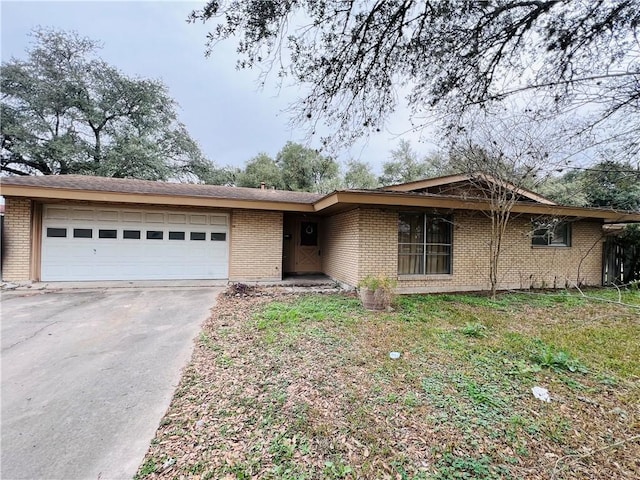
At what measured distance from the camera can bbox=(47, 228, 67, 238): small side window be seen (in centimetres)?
843

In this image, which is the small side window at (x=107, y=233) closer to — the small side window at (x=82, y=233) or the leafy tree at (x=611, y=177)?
the small side window at (x=82, y=233)

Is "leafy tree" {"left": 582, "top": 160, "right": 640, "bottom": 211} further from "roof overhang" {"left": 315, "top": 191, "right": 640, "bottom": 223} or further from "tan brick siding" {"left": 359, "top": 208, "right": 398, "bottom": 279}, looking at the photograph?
"tan brick siding" {"left": 359, "top": 208, "right": 398, "bottom": 279}

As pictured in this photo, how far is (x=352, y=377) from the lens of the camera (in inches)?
133

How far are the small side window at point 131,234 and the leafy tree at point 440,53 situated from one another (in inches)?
292

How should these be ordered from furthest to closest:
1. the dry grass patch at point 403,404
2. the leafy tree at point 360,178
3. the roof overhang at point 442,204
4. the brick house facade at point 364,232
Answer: the leafy tree at point 360,178 < the brick house facade at point 364,232 < the roof overhang at point 442,204 < the dry grass patch at point 403,404

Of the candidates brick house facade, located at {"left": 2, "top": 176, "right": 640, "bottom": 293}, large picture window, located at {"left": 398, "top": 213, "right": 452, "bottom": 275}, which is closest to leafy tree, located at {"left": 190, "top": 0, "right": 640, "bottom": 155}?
brick house facade, located at {"left": 2, "top": 176, "right": 640, "bottom": 293}

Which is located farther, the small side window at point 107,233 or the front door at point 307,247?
the front door at point 307,247

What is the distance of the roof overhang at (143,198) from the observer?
755cm

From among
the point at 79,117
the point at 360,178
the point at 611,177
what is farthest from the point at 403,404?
the point at 79,117

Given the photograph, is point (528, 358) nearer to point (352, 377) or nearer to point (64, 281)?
point (352, 377)

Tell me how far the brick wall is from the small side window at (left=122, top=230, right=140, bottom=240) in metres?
6.12

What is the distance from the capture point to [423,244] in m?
8.59

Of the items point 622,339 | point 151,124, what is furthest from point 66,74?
point 622,339

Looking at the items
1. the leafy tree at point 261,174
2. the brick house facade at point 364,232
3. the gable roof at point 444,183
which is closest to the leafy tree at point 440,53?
the brick house facade at point 364,232
